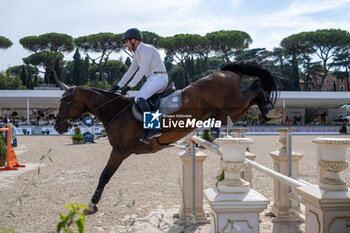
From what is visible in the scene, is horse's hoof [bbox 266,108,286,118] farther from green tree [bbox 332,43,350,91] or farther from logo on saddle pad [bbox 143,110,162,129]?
green tree [bbox 332,43,350,91]

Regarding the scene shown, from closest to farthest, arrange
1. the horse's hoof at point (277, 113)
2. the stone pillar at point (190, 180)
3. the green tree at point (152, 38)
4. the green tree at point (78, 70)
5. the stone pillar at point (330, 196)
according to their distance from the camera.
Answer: the stone pillar at point (330, 196) < the horse's hoof at point (277, 113) < the stone pillar at point (190, 180) < the green tree at point (152, 38) < the green tree at point (78, 70)

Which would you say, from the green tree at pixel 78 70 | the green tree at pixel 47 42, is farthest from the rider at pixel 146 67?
the green tree at pixel 78 70

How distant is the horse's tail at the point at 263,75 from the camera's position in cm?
321

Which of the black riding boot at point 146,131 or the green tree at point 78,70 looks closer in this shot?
the black riding boot at point 146,131

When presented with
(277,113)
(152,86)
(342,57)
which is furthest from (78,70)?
(277,113)

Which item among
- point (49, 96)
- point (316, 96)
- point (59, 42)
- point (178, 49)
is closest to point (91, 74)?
point (59, 42)

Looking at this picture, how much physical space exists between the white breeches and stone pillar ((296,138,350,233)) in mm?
2090

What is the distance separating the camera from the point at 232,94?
10.2 ft

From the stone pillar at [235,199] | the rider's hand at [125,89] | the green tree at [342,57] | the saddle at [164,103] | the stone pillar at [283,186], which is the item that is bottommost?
the stone pillar at [283,186]

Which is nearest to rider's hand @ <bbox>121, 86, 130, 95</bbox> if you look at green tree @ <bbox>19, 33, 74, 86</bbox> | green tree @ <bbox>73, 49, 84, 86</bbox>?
green tree @ <bbox>19, 33, 74, 86</bbox>

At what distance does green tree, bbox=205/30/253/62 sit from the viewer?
30.1 m

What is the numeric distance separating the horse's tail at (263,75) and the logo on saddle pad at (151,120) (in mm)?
1084

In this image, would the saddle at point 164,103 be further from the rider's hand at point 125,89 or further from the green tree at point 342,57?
the green tree at point 342,57

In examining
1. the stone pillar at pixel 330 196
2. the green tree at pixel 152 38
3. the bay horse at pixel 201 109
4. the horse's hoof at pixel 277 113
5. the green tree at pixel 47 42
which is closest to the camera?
the stone pillar at pixel 330 196
